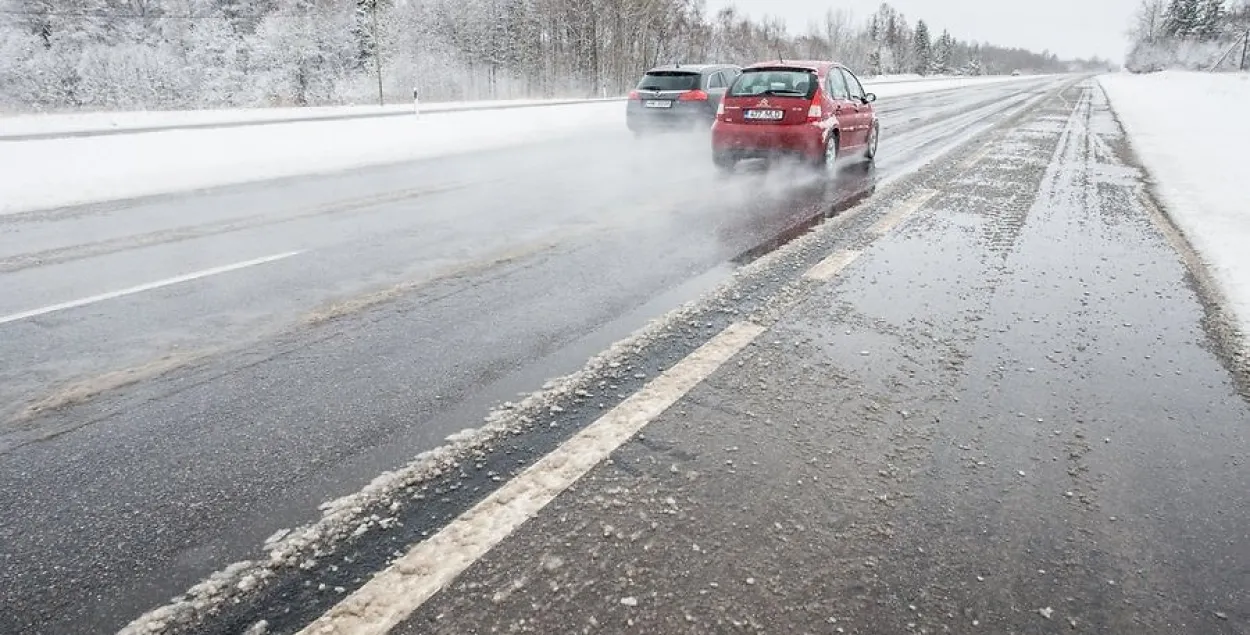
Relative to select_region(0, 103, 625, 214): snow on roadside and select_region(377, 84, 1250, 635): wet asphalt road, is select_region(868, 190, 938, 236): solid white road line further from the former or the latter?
select_region(0, 103, 625, 214): snow on roadside

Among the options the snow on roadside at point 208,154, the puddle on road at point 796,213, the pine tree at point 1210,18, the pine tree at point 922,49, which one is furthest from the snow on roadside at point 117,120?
the pine tree at point 1210,18

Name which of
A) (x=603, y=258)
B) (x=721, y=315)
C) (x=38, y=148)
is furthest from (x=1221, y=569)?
(x=38, y=148)

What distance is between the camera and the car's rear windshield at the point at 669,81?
47.7 ft

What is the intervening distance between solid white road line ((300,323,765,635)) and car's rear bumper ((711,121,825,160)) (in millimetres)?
6806

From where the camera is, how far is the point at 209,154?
11.2 m

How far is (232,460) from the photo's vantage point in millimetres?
2406

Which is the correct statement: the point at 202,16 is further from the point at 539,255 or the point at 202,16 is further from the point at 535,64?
the point at 539,255

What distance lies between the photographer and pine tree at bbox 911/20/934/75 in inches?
4523

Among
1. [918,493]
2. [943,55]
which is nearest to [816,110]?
[918,493]

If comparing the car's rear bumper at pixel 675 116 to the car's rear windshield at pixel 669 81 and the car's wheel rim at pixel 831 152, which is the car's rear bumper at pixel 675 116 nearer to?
the car's rear windshield at pixel 669 81

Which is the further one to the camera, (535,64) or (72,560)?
(535,64)

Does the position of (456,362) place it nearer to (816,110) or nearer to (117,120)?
(816,110)

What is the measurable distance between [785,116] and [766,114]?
26cm

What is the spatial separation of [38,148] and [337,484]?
451 inches
